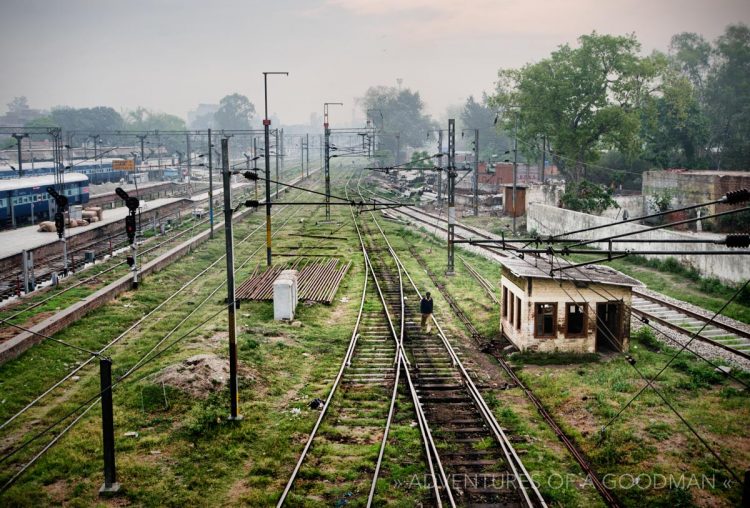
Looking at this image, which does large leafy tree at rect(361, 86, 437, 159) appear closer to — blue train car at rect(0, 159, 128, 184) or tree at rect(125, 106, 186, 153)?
tree at rect(125, 106, 186, 153)

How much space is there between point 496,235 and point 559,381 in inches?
999

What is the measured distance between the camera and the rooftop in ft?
56.7

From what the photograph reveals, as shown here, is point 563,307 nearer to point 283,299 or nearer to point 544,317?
point 544,317

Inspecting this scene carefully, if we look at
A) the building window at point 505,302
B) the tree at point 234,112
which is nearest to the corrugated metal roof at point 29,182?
the building window at point 505,302

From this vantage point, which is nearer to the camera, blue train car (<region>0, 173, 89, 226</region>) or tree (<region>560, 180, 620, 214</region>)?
blue train car (<region>0, 173, 89, 226</region>)

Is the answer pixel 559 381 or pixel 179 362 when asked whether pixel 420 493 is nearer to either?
pixel 559 381

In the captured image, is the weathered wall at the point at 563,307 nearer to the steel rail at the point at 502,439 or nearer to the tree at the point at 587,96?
the steel rail at the point at 502,439

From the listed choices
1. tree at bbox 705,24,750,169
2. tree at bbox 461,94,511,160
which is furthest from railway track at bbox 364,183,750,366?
tree at bbox 461,94,511,160

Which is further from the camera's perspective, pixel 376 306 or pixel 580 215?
pixel 580 215

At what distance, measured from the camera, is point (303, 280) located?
1066 inches

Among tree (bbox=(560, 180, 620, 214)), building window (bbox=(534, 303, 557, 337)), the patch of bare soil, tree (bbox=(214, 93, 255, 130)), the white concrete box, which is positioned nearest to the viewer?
the patch of bare soil

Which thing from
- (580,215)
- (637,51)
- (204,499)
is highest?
(637,51)

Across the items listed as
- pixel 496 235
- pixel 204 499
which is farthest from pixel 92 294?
pixel 496 235

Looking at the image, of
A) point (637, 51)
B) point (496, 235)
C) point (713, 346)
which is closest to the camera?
point (713, 346)
